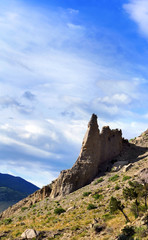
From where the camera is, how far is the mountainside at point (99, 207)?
89.0ft

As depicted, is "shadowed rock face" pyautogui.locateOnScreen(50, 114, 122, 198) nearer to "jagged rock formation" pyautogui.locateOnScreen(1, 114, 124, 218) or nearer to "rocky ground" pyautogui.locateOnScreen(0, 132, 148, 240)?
"jagged rock formation" pyautogui.locateOnScreen(1, 114, 124, 218)

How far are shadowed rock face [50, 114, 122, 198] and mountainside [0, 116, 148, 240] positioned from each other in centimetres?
27

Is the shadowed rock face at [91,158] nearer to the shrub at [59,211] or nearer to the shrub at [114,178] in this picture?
the shrub at [114,178]

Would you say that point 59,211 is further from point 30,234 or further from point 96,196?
point 30,234

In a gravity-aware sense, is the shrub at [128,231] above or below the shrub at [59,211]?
below

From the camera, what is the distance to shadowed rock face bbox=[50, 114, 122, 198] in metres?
51.9

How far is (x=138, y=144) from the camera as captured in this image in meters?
68.6

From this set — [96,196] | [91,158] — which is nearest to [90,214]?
[96,196]

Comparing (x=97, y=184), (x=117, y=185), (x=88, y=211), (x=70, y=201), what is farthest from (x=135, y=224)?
(x=97, y=184)

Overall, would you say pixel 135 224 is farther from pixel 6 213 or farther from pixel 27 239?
pixel 6 213

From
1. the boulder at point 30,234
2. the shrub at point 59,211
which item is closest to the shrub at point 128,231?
the boulder at point 30,234

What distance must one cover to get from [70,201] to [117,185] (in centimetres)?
991

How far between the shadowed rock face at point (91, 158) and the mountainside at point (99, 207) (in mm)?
270

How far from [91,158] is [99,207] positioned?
18647 millimetres
